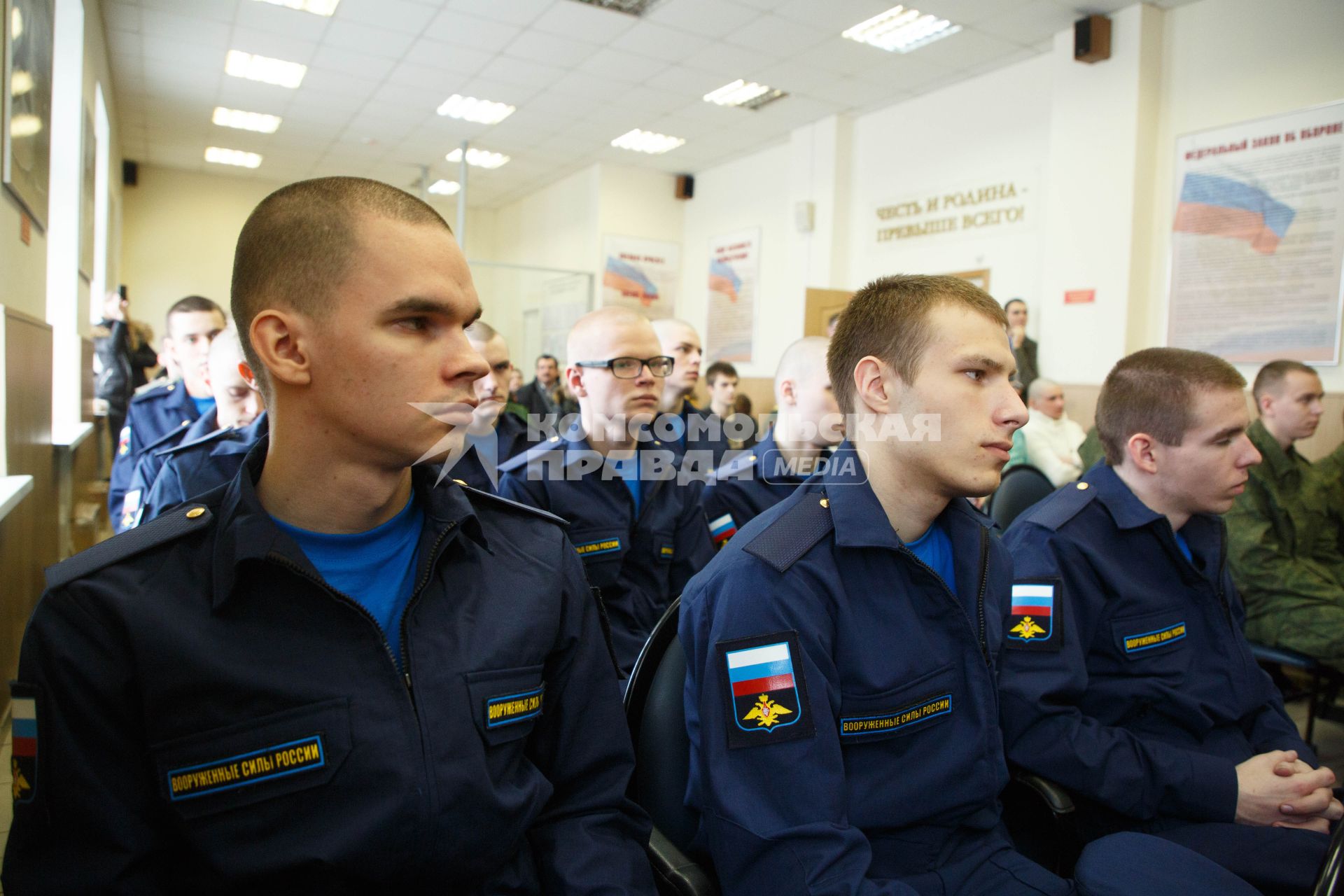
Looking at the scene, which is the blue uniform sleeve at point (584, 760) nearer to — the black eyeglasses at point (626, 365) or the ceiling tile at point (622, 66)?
the black eyeglasses at point (626, 365)

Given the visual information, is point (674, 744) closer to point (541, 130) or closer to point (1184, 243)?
point (1184, 243)

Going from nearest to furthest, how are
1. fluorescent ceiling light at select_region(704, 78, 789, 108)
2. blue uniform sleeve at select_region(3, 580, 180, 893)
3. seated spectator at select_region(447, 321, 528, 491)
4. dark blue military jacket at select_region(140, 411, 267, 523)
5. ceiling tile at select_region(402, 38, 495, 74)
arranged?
blue uniform sleeve at select_region(3, 580, 180, 893), dark blue military jacket at select_region(140, 411, 267, 523), seated spectator at select_region(447, 321, 528, 491), ceiling tile at select_region(402, 38, 495, 74), fluorescent ceiling light at select_region(704, 78, 789, 108)

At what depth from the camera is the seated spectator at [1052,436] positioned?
15.6ft

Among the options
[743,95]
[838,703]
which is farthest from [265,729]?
[743,95]

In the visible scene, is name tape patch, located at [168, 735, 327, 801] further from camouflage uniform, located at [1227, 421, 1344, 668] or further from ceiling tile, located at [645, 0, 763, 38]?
ceiling tile, located at [645, 0, 763, 38]

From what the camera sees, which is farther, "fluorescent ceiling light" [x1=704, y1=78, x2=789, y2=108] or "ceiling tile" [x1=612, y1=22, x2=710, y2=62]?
"fluorescent ceiling light" [x1=704, y1=78, x2=789, y2=108]

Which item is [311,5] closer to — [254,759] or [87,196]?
[87,196]

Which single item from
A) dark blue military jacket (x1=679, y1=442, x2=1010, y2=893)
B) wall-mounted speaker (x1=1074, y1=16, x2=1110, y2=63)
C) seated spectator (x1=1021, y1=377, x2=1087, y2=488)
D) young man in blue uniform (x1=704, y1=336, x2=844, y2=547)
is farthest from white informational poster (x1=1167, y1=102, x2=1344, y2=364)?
dark blue military jacket (x1=679, y1=442, x2=1010, y2=893)

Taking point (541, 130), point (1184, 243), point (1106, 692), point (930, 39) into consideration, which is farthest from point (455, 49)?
point (1106, 692)

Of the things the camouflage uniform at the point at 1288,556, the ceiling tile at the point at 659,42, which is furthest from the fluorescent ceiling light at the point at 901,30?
the camouflage uniform at the point at 1288,556

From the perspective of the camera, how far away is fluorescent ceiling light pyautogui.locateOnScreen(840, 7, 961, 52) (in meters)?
5.80

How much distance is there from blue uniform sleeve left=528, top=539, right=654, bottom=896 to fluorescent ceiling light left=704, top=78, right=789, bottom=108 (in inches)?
271

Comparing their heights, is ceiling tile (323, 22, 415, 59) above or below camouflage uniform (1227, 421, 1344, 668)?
above

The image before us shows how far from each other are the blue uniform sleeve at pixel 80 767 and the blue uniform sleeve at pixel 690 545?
1551mm
